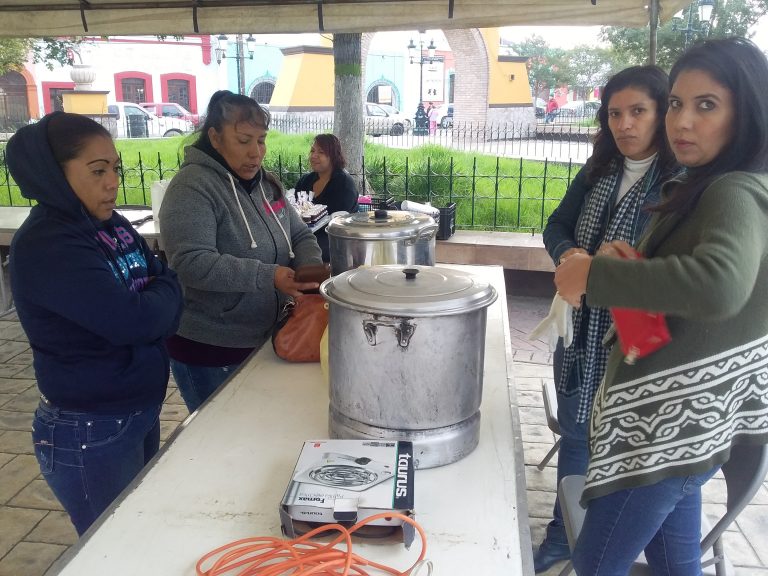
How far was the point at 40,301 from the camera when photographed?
1.50 metres

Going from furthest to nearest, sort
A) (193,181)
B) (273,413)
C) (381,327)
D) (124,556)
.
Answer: (193,181), (273,413), (381,327), (124,556)

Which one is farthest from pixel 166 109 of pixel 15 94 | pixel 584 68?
pixel 584 68

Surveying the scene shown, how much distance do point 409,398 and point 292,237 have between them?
4.04ft

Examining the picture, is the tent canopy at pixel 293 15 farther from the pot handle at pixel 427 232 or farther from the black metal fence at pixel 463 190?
the black metal fence at pixel 463 190

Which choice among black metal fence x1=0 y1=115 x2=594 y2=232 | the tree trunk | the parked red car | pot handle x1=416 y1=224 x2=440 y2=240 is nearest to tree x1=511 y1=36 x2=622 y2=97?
the parked red car

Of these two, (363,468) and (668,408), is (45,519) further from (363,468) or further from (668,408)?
(668,408)

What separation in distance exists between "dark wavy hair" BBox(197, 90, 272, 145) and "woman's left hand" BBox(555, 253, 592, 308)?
120 cm

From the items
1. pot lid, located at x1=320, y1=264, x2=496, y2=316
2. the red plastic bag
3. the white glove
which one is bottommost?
the white glove

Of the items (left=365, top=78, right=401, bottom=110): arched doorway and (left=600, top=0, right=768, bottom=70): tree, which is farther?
(left=365, top=78, right=401, bottom=110): arched doorway

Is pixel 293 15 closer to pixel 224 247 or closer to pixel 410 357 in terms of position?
pixel 224 247

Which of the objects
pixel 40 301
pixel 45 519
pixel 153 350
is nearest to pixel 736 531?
pixel 153 350

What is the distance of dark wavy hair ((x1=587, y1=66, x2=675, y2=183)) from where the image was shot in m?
2.08

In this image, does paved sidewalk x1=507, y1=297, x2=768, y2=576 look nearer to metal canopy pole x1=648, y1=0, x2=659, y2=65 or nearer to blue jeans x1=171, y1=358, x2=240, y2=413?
blue jeans x1=171, y1=358, x2=240, y2=413

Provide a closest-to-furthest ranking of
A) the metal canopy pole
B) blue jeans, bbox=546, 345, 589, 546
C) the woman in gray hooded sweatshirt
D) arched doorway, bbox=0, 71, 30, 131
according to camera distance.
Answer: the woman in gray hooded sweatshirt
blue jeans, bbox=546, 345, 589, 546
the metal canopy pole
arched doorway, bbox=0, 71, 30, 131
